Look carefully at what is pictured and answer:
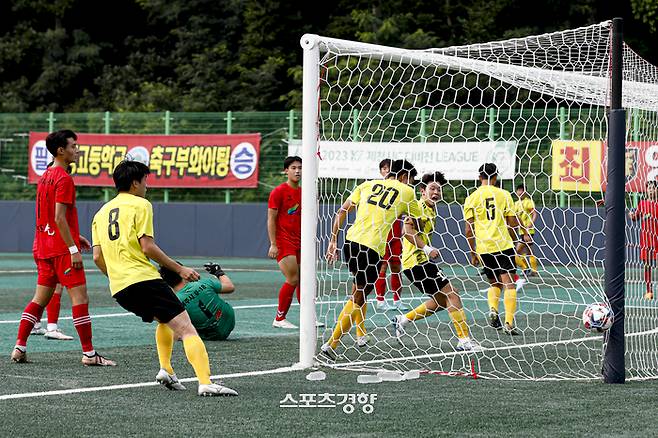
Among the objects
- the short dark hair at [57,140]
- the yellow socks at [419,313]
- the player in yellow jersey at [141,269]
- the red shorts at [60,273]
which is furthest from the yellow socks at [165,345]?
the yellow socks at [419,313]

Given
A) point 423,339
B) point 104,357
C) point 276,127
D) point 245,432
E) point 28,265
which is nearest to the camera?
point 245,432

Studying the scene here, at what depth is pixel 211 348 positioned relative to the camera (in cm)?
1122

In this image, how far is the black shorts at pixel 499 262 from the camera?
13.1m

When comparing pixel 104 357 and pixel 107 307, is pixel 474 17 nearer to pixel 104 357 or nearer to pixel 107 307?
pixel 107 307

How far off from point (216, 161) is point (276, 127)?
1.82 metres

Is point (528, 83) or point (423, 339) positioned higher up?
point (528, 83)

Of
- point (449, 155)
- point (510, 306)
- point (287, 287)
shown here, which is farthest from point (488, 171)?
point (449, 155)

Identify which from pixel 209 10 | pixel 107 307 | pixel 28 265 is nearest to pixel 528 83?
pixel 107 307

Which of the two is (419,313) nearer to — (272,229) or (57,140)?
(272,229)

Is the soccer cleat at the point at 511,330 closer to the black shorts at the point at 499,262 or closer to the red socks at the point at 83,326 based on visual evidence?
the black shorts at the point at 499,262

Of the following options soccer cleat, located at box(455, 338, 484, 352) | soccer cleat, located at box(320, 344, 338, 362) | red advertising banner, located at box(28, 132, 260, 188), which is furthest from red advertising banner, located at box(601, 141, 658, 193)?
red advertising banner, located at box(28, 132, 260, 188)

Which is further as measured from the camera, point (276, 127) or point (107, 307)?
point (276, 127)

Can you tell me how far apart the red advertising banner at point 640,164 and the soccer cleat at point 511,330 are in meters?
1.89

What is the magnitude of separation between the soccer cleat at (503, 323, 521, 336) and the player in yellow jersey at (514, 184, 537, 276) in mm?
1085
